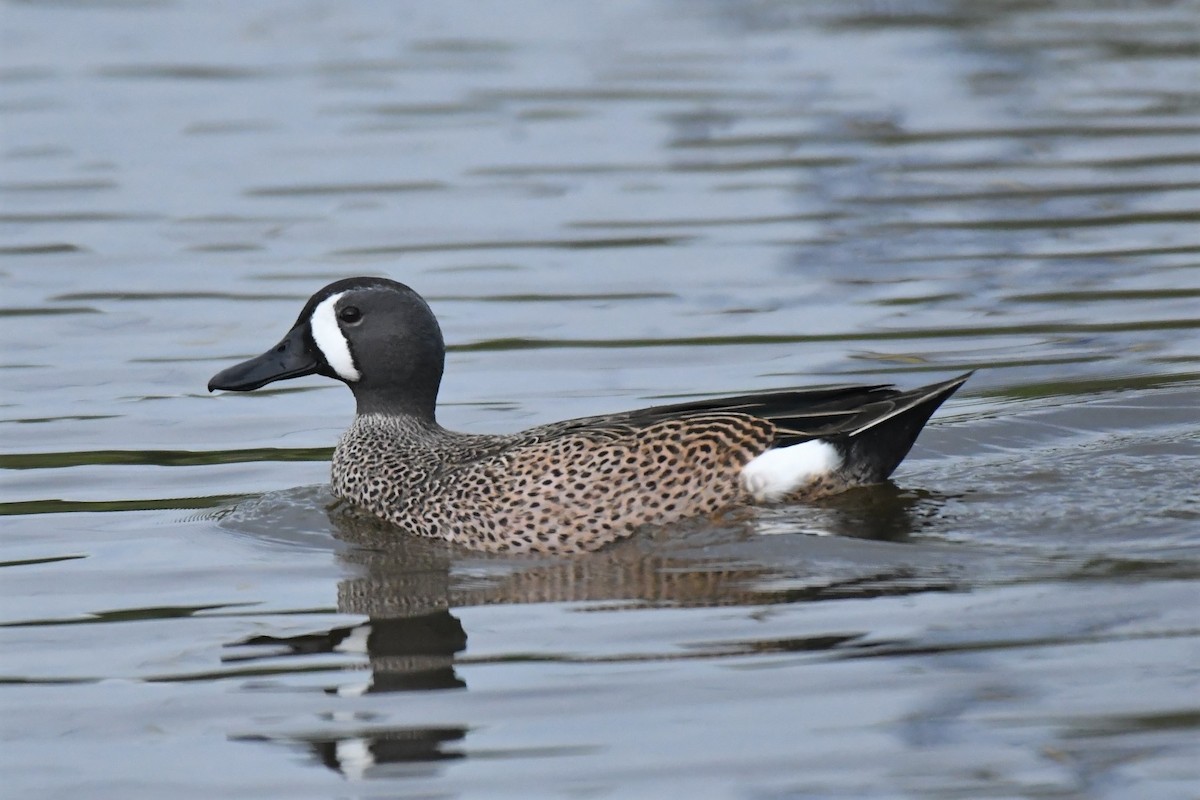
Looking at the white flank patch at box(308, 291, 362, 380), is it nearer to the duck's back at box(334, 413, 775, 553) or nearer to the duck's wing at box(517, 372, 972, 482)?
the duck's back at box(334, 413, 775, 553)

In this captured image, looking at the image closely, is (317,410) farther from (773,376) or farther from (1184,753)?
(1184,753)

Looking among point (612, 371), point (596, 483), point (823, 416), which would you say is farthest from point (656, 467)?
point (612, 371)

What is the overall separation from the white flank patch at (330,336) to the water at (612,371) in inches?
21.4

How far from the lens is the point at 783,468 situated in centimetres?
746

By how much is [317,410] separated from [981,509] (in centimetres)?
347

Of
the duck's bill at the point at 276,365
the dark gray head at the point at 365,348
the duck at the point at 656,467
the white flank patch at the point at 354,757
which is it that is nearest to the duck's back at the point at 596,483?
Answer: the duck at the point at 656,467

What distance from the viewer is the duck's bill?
809 cm

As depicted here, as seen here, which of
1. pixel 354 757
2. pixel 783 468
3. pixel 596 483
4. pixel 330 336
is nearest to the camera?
pixel 354 757

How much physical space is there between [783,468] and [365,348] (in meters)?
1.72

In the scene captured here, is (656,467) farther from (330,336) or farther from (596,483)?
(330,336)

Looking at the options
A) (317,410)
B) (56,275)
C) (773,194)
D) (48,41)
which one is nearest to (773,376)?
(317,410)

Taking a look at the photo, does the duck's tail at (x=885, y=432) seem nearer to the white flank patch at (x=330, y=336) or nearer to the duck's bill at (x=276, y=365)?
the white flank patch at (x=330, y=336)

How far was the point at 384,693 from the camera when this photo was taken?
5777 mm

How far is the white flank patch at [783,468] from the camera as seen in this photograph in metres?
7.44
